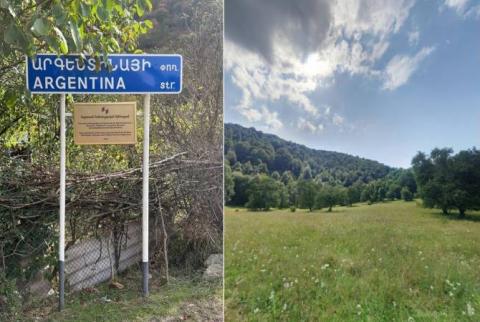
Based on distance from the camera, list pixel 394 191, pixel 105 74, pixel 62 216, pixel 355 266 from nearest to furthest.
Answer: pixel 355 266 → pixel 394 191 → pixel 105 74 → pixel 62 216

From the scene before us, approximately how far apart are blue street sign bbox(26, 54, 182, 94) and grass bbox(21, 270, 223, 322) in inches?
68.5

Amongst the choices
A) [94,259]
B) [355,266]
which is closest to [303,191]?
[355,266]

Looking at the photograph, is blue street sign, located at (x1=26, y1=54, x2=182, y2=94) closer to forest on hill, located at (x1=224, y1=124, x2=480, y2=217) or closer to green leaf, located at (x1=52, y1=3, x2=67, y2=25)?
green leaf, located at (x1=52, y1=3, x2=67, y2=25)

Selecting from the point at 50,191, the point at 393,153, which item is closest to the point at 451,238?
the point at 393,153

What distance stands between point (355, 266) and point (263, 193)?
0.57m

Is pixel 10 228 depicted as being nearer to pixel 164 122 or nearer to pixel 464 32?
pixel 164 122

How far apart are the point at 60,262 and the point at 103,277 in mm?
736

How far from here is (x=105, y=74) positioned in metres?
3.36

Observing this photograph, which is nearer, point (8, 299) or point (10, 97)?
point (10, 97)

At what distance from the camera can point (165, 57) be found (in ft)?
11.2

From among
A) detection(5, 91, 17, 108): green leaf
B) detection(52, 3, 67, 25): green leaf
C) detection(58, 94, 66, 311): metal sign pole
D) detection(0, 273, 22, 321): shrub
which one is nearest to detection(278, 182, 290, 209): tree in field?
detection(52, 3, 67, 25): green leaf

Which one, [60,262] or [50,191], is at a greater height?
[50,191]

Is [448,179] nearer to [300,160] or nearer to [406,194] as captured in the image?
[406,194]

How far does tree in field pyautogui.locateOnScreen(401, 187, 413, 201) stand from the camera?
2.26 meters
